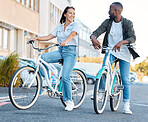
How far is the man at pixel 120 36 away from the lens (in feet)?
19.8

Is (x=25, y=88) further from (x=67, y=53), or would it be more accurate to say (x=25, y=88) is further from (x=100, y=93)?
(x=100, y=93)

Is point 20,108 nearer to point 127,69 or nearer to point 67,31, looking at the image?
point 67,31

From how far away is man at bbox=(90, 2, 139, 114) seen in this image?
6.03 metres

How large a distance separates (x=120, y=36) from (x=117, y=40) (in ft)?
0.28

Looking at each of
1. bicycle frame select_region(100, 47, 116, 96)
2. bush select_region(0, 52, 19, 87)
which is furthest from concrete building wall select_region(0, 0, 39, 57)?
bicycle frame select_region(100, 47, 116, 96)

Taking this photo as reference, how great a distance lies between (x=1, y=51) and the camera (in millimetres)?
24266

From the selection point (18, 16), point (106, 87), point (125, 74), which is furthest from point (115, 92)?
point (18, 16)

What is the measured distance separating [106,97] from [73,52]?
97 cm

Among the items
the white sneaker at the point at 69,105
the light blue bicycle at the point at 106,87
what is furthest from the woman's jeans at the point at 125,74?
the white sneaker at the point at 69,105

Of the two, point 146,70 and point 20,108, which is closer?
point 20,108

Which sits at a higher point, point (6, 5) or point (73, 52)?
point (6, 5)

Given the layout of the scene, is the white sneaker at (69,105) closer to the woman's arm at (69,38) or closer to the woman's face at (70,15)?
Answer: the woman's arm at (69,38)

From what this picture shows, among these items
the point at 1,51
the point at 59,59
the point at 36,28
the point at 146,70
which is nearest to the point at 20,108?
the point at 59,59

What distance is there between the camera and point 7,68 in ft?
38.8
